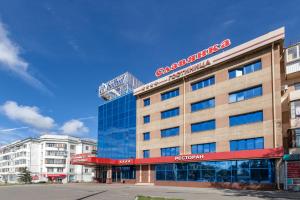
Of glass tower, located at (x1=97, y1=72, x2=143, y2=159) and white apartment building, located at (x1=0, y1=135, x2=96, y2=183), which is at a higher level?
glass tower, located at (x1=97, y1=72, x2=143, y2=159)

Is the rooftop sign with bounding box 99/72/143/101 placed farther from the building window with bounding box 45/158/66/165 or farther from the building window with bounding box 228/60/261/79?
the building window with bounding box 45/158/66/165

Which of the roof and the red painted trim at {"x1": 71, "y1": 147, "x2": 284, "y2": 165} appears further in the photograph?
the roof

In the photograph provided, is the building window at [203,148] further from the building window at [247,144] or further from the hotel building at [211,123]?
the building window at [247,144]

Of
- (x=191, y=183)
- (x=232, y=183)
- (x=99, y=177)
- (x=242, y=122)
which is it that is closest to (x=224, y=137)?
(x=242, y=122)

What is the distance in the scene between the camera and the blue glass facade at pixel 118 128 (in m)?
62.1

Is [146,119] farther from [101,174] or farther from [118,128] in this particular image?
[101,174]

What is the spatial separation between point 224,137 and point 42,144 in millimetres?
94570

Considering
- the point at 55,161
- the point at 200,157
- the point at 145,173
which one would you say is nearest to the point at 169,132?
the point at 145,173

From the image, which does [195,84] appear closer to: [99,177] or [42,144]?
[99,177]

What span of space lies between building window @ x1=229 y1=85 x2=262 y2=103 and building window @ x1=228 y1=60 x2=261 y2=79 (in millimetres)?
2366

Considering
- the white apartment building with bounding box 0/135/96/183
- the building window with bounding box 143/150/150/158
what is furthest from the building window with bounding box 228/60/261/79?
the white apartment building with bounding box 0/135/96/183

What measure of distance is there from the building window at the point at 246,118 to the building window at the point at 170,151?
38.7 ft

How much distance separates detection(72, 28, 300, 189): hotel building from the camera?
38312mm

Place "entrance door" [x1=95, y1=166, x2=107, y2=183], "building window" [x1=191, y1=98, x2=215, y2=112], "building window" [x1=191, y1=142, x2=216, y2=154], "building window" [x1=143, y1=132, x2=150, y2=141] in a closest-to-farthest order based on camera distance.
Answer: "building window" [x1=191, y1=142, x2=216, y2=154]
"building window" [x1=191, y1=98, x2=215, y2=112]
"building window" [x1=143, y1=132, x2=150, y2=141]
"entrance door" [x1=95, y1=166, x2=107, y2=183]
